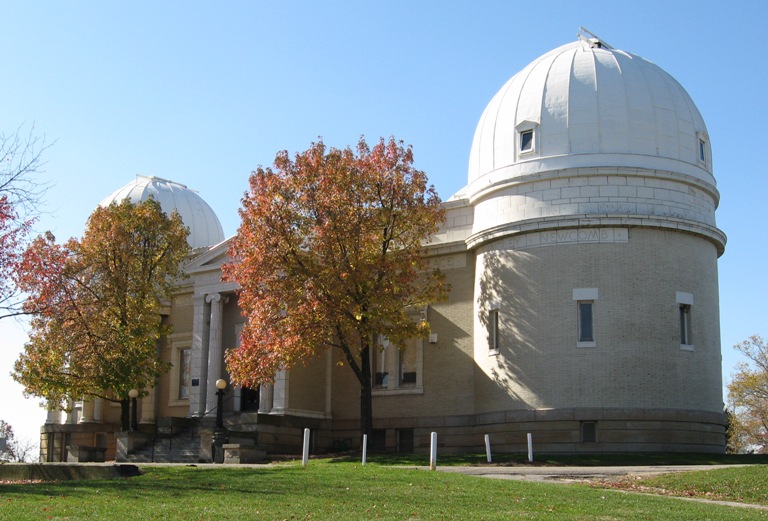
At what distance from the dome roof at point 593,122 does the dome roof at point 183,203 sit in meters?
20.6

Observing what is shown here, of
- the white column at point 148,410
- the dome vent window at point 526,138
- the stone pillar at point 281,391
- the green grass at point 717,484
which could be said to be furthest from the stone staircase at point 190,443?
the green grass at point 717,484

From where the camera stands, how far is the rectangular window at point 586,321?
32625mm

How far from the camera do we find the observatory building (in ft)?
106

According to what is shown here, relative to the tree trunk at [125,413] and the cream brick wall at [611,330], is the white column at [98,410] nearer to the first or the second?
the tree trunk at [125,413]

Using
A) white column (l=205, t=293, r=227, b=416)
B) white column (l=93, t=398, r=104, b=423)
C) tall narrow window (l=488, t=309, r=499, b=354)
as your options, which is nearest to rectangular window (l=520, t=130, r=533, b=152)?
tall narrow window (l=488, t=309, r=499, b=354)

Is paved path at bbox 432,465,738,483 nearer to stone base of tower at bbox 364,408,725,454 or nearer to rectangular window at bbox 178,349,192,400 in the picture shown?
stone base of tower at bbox 364,408,725,454

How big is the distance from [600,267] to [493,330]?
4421mm

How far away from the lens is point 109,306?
38062 mm

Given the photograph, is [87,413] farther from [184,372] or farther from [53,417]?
[184,372]

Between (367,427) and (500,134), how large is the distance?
11.3 m

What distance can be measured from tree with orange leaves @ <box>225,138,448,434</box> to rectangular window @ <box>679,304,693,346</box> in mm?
7958

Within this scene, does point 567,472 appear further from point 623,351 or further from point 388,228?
point 388,228

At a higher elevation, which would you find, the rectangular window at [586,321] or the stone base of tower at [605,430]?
the rectangular window at [586,321]

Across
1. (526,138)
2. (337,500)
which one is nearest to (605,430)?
(526,138)
